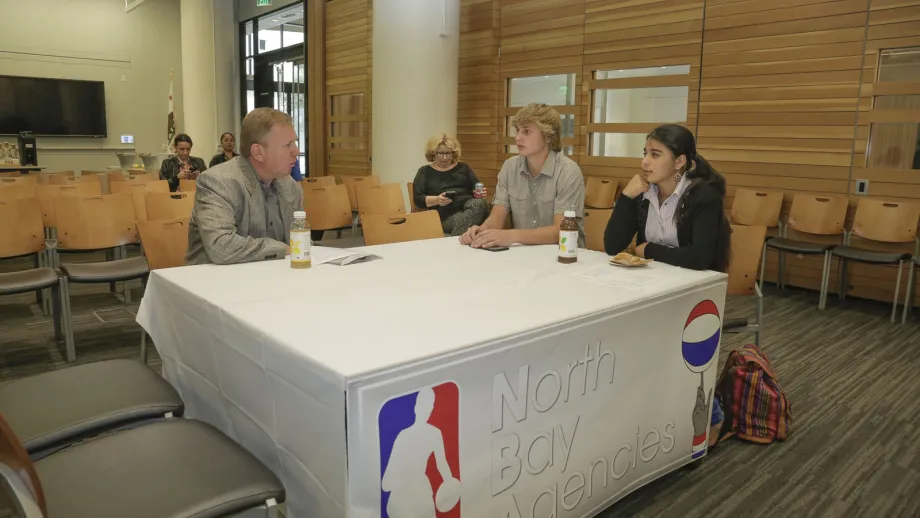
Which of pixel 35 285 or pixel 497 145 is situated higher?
pixel 497 145

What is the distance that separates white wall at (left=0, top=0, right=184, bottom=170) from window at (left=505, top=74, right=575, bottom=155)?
782 cm

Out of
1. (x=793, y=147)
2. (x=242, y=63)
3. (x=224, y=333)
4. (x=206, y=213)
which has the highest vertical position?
(x=242, y=63)

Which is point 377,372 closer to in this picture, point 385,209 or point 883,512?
point 883,512

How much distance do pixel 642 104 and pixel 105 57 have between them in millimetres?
10407

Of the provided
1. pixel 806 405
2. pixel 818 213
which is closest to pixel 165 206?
pixel 806 405

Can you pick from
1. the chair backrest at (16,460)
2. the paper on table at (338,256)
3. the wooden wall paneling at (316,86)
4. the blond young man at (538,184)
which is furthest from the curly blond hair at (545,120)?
the wooden wall paneling at (316,86)

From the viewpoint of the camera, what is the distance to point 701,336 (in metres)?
2.36

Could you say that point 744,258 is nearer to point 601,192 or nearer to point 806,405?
point 806,405

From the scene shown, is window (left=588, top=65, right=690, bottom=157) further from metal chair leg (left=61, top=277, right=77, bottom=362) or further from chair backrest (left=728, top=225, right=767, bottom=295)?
metal chair leg (left=61, top=277, right=77, bottom=362)

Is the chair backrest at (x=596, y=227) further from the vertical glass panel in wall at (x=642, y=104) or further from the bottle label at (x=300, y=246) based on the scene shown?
the vertical glass panel in wall at (x=642, y=104)

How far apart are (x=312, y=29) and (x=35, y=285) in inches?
321

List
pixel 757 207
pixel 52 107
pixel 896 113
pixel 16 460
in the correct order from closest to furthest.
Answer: pixel 16 460 < pixel 896 113 < pixel 757 207 < pixel 52 107

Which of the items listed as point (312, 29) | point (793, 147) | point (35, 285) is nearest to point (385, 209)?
point (35, 285)

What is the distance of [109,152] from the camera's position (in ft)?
40.7
